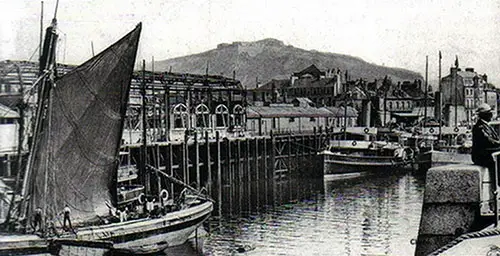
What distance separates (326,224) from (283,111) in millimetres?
26278

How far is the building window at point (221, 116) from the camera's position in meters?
40.0

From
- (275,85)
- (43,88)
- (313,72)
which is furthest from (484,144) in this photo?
(275,85)

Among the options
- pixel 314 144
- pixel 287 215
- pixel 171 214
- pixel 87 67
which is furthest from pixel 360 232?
pixel 314 144

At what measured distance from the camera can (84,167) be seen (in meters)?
15.0

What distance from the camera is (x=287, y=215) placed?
2392cm

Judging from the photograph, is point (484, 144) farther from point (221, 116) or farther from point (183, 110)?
point (221, 116)

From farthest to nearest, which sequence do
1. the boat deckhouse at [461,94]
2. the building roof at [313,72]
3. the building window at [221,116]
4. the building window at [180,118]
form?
the building roof at [313,72]
the boat deckhouse at [461,94]
the building window at [221,116]
the building window at [180,118]

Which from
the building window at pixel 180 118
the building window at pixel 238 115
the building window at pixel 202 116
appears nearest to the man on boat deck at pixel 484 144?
the building window at pixel 202 116

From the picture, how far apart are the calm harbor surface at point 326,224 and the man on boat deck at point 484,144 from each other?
953 cm

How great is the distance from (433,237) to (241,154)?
29685mm

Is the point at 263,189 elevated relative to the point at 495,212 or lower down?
lower down

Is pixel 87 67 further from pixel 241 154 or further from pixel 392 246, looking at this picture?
pixel 241 154

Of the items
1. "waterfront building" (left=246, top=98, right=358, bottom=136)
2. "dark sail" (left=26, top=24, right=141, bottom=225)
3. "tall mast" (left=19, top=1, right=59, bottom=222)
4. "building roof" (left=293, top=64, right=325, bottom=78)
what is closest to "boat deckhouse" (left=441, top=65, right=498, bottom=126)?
"waterfront building" (left=246, top=98, right=358, bottom=136)

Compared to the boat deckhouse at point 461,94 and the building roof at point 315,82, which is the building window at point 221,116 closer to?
the boat deckhouse at point 461,94
